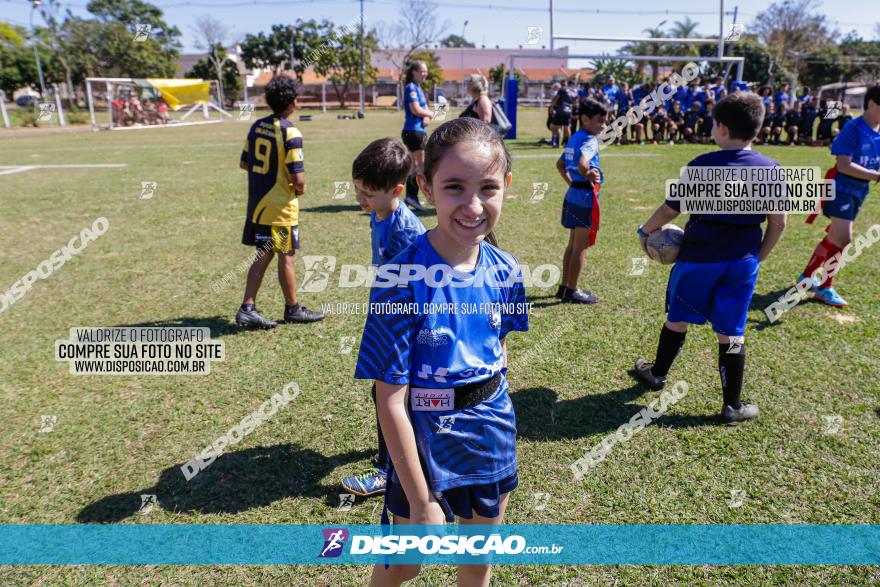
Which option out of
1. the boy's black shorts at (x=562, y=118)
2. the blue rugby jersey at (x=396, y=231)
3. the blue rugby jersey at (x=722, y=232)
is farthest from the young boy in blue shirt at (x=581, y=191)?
the boy's black shorts at (x=562, y=118)

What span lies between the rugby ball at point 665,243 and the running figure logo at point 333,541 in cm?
280

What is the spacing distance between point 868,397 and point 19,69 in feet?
211

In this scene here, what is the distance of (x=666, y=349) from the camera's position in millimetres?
4215

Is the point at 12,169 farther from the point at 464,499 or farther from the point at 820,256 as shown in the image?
the point at 820,256

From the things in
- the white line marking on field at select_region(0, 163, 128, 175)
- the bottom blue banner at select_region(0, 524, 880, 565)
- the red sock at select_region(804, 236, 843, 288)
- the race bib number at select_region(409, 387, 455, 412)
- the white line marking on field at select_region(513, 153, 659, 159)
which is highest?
the white line marking on field at select_region(0, 163, 128, 175)

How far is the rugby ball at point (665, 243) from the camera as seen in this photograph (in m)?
3.89

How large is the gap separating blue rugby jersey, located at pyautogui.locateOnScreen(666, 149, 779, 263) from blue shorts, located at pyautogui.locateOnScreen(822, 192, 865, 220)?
9.43 ft

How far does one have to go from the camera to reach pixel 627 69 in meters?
62.1

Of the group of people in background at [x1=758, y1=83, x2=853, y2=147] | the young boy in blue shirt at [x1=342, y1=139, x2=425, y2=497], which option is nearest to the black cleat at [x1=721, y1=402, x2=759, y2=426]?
the young boy in blue shirt at [x1=342, y1=139, x2=425, y2=497]

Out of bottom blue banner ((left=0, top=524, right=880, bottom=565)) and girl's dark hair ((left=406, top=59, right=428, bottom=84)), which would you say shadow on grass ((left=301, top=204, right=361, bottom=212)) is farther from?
bottom blue banner ((left=0, top=524, right=880, bottom=565))

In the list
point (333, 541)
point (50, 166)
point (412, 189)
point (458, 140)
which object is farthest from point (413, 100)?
point (50, 166)

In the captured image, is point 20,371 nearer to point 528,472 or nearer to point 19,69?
point 528,472

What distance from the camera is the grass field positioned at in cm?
309

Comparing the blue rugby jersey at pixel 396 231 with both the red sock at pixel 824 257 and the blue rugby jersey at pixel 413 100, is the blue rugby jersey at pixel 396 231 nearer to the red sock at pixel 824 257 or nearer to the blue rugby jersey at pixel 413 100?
the red sock at pixel 824 257
